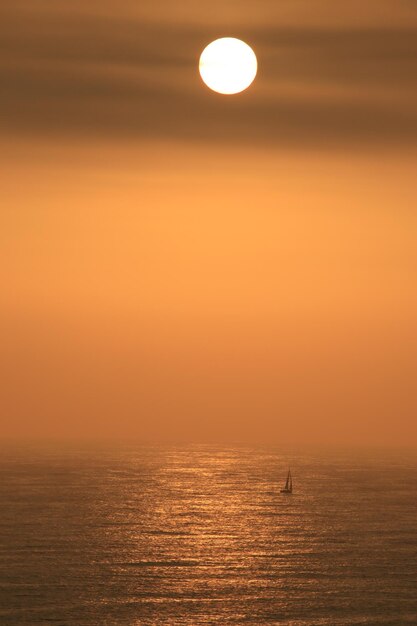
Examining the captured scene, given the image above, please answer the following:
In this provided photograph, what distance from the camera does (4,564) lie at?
4761 inches

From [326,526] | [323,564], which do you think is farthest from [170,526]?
[323,564]

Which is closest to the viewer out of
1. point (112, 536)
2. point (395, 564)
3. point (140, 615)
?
point (140, 615)

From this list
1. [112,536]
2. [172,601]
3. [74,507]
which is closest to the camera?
[172,601]

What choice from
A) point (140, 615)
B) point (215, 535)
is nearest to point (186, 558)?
point (215, 535)

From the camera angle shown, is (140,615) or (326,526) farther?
(326,526)

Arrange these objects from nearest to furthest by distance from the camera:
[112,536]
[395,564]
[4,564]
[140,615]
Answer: [140,615], [4,564], [395,564], [112,536]

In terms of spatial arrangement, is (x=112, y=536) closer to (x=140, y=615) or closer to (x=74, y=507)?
(x=74, y=507)

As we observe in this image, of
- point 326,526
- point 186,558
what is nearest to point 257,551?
point 186,558

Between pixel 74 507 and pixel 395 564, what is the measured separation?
3335 inches

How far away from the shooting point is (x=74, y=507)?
7697 inches

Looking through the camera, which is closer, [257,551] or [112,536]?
[257,551]

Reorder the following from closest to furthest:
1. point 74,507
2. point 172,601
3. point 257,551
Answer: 1. point 172,601
2. point 257,551
3. point 74,507

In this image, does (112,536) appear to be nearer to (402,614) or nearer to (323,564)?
(323,564)

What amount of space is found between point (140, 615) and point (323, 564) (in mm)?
39409
